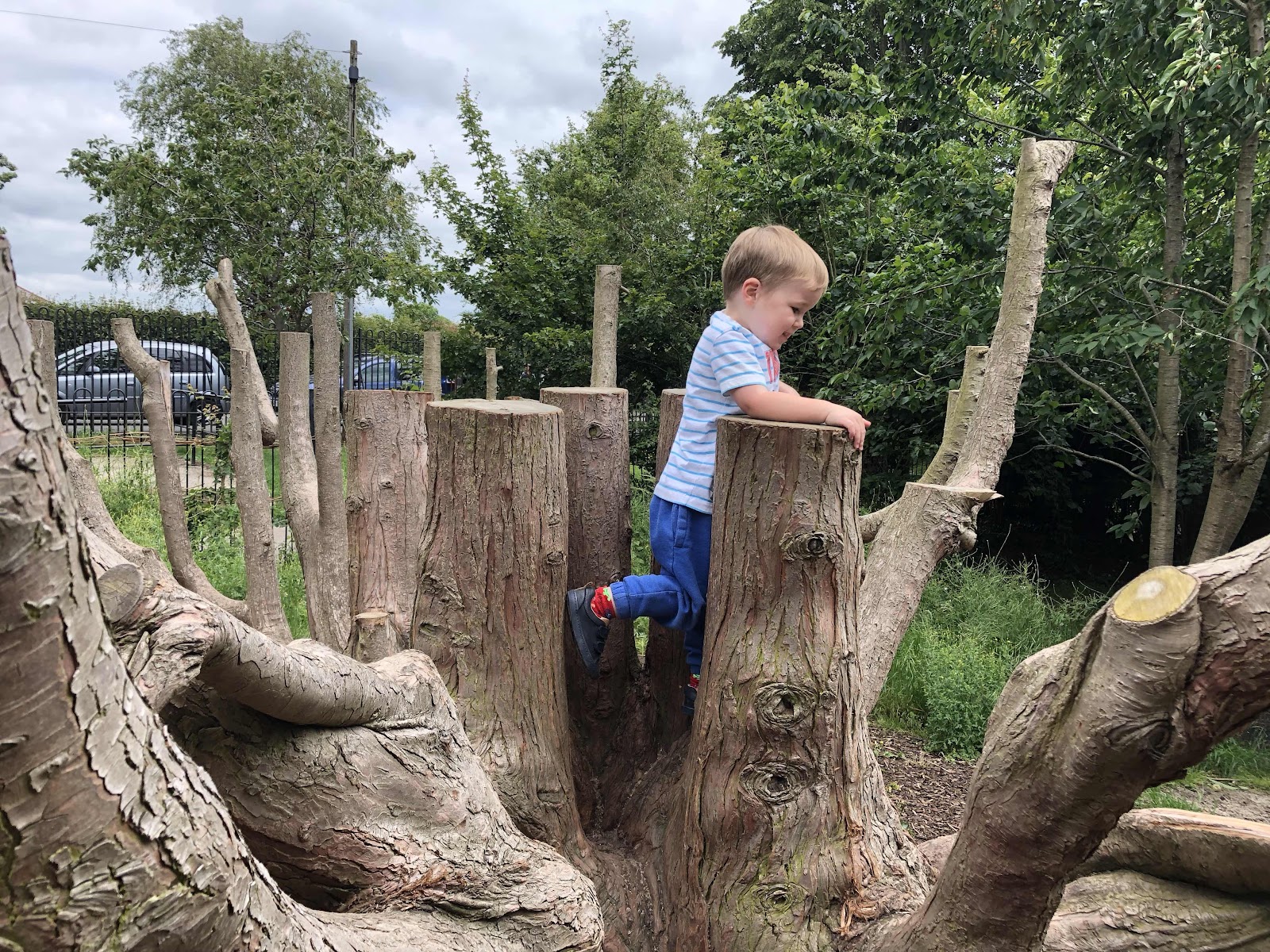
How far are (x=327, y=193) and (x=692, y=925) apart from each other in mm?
12532

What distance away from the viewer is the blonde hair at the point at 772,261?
260cm

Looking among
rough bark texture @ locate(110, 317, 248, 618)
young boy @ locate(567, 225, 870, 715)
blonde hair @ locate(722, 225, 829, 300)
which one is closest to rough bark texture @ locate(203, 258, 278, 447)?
rough bark texture @ locate(110, 317, 248, 618)

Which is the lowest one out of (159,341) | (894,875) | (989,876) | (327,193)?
(894,875)

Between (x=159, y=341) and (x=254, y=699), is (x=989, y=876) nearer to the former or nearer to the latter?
(x=254, y=699)

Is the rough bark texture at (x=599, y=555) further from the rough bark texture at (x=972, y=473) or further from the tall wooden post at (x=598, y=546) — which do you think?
the rough bark texture at (x=972, y=473)

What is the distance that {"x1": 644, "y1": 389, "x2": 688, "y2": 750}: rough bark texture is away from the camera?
295cm

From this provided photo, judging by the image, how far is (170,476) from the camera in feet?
12.8

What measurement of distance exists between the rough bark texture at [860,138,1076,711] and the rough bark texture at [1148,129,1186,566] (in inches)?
120

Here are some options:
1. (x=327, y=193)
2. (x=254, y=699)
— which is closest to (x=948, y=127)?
(x=254, y=699)

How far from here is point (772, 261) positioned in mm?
2598

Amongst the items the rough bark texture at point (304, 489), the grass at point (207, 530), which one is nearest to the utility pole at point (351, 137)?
the grass at point (207, 530)

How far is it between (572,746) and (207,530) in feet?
18.2

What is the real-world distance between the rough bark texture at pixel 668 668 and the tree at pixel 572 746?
3cm

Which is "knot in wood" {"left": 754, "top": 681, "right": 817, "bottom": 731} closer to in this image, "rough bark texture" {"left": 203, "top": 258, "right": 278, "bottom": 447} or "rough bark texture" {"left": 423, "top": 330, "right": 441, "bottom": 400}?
"rough bark texture" {"left": 203, "top": 258, "right": 278, "bottom": 447}
